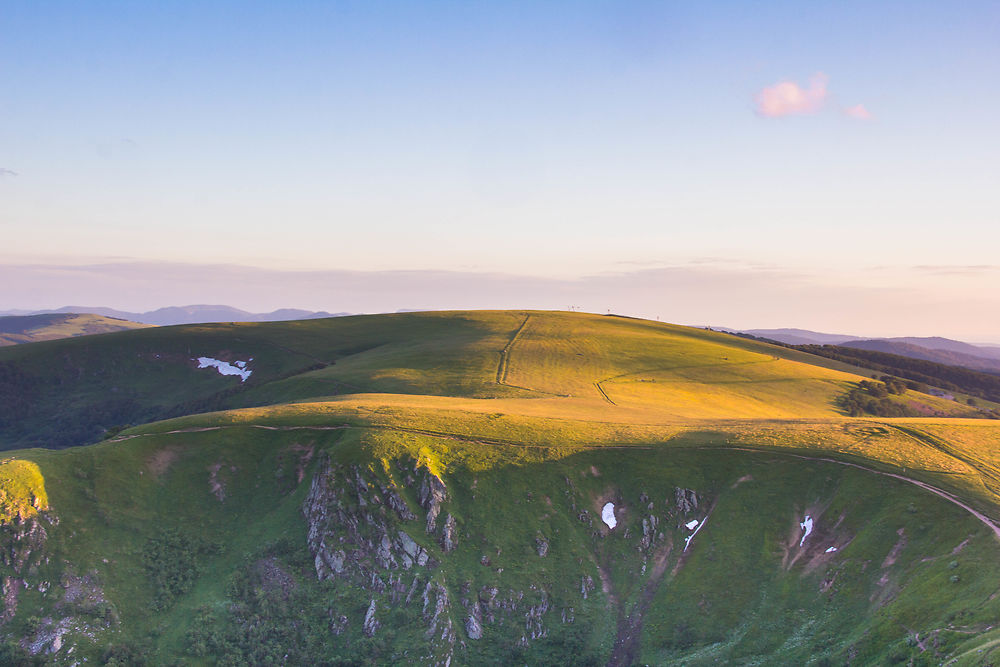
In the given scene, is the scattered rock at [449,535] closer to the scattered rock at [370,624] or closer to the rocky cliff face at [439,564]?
the rocky cliff face at [439,564]

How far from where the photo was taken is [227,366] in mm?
171125

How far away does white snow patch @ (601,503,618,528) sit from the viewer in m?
68.8

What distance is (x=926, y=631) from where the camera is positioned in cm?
4084

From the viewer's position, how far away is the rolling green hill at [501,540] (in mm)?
52469

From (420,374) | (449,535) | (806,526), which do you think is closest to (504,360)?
(420,374)

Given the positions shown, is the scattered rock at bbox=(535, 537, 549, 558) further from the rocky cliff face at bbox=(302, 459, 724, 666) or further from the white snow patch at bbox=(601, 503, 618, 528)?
the white snow patch at bbox=(601, 503, 618, 528)

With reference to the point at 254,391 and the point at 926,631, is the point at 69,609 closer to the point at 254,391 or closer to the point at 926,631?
the point at 926,631

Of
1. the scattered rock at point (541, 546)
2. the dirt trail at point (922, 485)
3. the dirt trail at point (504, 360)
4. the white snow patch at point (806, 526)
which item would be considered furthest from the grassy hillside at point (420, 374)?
the white snow patch at point (806, 526)

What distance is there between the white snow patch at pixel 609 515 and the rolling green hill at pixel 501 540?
0.57 ft

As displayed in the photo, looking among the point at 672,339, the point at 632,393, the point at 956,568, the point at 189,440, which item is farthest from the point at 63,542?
the point at 672,339

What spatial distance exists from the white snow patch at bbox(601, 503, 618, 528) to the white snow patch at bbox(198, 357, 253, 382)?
123804 millimetres

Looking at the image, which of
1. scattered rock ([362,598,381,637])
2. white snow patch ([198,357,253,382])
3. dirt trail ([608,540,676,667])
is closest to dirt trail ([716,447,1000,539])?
dirt trail ([608,540,676,667])

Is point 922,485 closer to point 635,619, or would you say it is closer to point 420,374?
point 635,619

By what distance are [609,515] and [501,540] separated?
13.4 meters
